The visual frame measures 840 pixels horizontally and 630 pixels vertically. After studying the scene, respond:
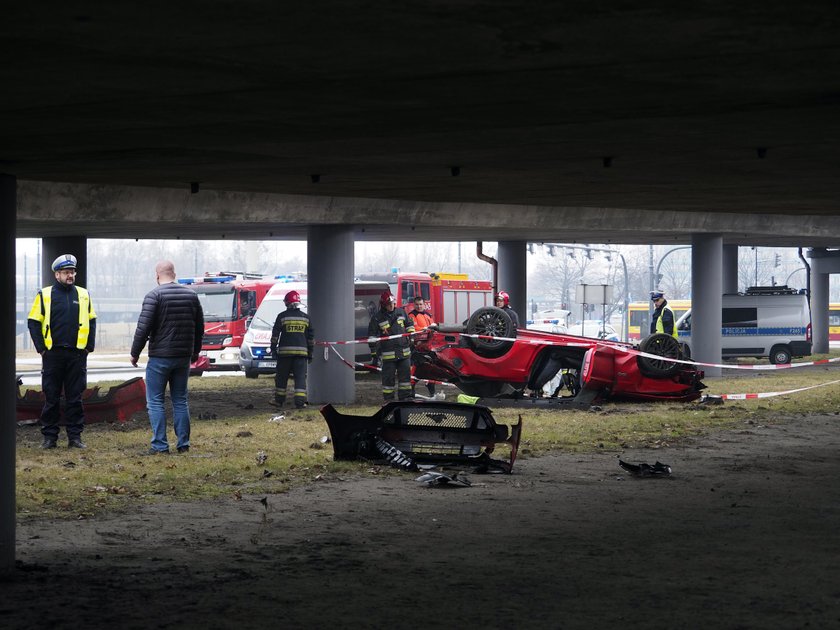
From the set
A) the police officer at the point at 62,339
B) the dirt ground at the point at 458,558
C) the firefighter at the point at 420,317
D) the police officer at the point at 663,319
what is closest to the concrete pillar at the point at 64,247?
the firefighter at the point at 420,317

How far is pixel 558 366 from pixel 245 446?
7.83 meters

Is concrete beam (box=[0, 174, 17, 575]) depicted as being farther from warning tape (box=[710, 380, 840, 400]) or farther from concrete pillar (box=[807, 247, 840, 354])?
concrete pillar (box=[807, 247, 840, 354])

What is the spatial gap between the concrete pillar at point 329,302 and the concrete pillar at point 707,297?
1268 cm

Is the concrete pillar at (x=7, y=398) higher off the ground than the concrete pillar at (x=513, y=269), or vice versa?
the concrete pillar at (x=513, y=269)

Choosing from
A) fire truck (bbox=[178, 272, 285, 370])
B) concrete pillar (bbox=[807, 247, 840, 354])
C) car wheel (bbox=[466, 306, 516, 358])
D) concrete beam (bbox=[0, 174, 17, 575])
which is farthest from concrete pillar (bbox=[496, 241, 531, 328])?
concrete beam (bbox=[0, 174, 17, 575])

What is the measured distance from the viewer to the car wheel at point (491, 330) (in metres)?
21.1

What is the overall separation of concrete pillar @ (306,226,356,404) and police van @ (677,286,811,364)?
2146cm

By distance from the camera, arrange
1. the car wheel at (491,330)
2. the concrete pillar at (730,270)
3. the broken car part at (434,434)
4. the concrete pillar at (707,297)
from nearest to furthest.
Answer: the broken car part at (434,434), the car wheel at (491,330), the concrete pillar at (707,297), the concrete pillar at (730,270)

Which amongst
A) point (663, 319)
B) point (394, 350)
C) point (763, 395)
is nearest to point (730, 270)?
point (663, 319)

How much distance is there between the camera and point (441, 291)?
112ft

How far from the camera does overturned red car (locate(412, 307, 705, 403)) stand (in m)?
20.6

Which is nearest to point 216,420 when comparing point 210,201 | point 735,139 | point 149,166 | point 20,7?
point 210,201

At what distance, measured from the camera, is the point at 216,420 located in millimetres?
18328

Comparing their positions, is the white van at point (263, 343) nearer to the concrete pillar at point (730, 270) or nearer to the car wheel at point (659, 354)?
the car wheel at point (659, 354)
